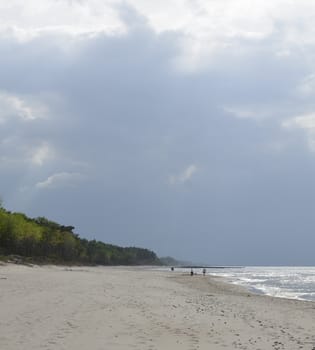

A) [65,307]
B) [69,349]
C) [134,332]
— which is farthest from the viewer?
[65,307]

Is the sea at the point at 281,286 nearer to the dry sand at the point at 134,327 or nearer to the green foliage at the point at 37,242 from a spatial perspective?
the dry sand at the point at 134,327

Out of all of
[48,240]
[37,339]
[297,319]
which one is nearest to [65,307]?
[37,339]

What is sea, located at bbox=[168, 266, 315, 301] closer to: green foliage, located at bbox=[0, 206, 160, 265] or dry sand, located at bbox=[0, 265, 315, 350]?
dry sand, located at bbox=[0, 265, 315, 350]

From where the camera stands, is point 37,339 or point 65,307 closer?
point 37,339

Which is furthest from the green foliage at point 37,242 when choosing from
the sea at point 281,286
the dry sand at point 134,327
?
the dry sand at point 134,327

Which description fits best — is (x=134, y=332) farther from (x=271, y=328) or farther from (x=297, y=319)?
(x=297, y=319)

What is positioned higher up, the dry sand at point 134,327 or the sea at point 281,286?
the sea at point 281,286

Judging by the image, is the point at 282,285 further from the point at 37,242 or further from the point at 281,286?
the point at 37,242

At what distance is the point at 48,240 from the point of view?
129125 mm

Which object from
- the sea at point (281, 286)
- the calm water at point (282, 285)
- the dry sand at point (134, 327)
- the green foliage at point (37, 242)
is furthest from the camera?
the green foliage at point (37, 242)

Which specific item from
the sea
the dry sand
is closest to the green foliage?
the sea

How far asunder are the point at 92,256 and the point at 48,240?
55565 mm

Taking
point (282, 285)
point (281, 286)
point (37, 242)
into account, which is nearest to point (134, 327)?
point (281, 286)

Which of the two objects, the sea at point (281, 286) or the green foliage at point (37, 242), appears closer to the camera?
the sea at point (281, 286)
